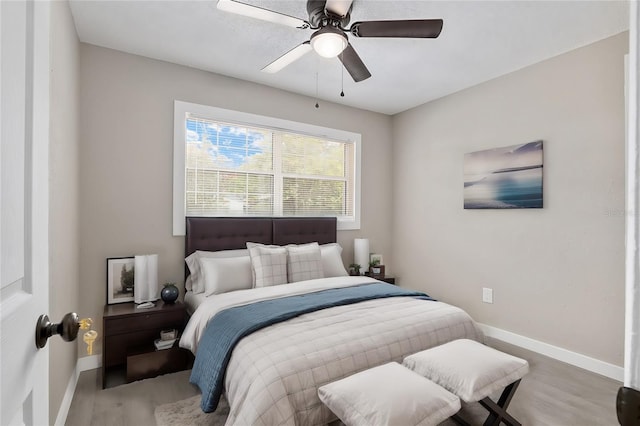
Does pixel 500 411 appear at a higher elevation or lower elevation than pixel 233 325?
lower

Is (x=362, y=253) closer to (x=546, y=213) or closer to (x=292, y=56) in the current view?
(x=546, y=213)

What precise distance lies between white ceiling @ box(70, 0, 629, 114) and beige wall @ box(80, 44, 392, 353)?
0.16 meters

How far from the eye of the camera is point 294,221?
386 cm

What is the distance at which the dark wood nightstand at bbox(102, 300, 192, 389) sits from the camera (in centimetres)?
255

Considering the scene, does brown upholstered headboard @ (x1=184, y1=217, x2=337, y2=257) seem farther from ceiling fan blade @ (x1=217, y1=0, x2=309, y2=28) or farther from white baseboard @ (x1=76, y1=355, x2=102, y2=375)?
ceiling fan blade @ (x1=217, y1=0, x2=309, y2=28)

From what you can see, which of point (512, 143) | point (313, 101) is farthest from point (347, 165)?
point (512, 143)

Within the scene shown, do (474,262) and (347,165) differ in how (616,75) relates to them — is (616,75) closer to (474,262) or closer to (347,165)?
(474,262)

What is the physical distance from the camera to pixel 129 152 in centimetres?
303

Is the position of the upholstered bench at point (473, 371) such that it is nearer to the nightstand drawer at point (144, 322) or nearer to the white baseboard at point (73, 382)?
the nightstand drawer at point (144, 322)

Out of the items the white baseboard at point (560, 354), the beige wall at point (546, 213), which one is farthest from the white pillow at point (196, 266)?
the white baseboard at point (560, 354)

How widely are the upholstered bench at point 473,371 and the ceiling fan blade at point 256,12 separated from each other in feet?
6.92

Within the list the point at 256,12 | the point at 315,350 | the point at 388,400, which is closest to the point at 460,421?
the point at 388,400

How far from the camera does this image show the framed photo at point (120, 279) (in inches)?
113

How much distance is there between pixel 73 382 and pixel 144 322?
0.61m
